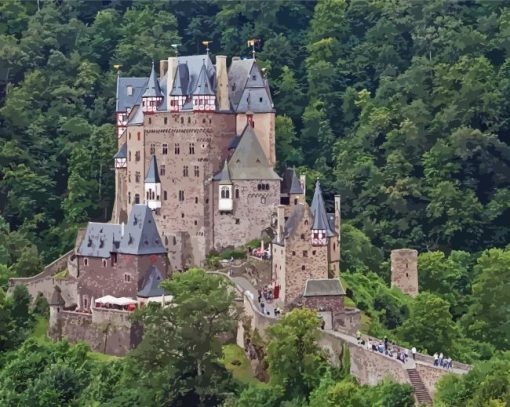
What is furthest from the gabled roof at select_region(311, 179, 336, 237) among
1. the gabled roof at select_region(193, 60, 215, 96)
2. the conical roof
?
the conical roof

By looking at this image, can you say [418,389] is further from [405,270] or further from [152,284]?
[405,270]

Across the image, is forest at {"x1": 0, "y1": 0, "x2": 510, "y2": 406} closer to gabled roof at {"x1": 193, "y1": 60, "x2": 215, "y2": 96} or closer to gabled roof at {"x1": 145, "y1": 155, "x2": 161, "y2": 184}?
gabled roof at {"x1": 145, "y1": 155, "x2": 161, "y2": 184}

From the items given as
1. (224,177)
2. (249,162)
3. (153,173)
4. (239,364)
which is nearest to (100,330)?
(239,364)

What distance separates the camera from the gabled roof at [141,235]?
258 feet

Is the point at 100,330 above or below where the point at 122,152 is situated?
below

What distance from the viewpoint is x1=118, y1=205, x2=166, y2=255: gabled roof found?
258 feet

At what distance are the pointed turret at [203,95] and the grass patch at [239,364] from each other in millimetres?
11826

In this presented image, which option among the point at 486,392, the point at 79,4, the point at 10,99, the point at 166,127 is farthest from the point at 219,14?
the point at 486,392

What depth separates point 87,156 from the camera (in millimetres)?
94750

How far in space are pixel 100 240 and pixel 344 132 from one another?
29913 mm

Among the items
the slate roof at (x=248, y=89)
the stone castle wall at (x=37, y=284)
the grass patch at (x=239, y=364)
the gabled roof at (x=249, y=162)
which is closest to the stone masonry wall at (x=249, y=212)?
the gabled roof at (x=249, y=162)

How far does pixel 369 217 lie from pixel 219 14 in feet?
70.3

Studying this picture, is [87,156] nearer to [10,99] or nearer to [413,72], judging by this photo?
[10,99]

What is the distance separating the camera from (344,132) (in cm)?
10712
